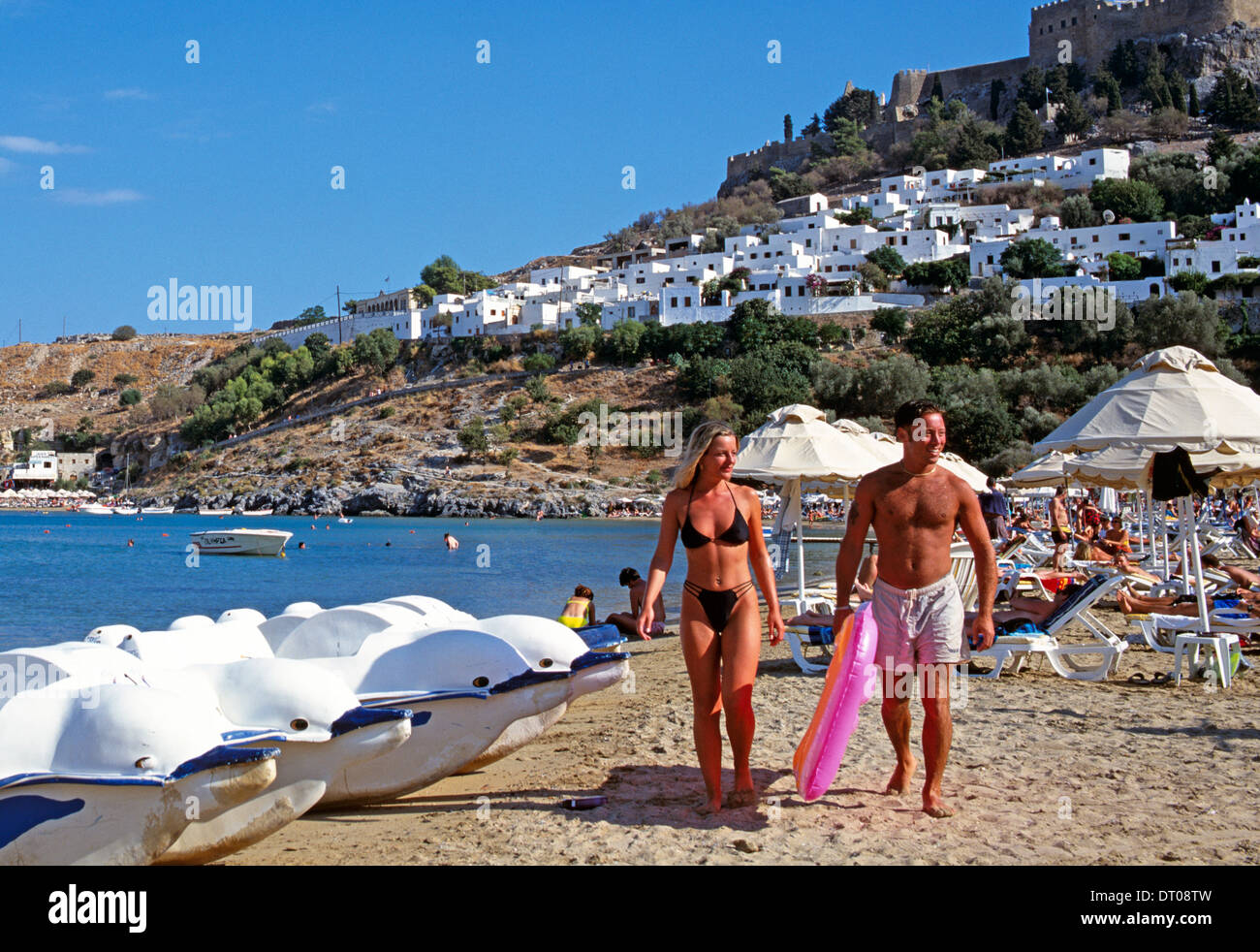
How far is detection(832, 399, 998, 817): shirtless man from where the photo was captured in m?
4.83

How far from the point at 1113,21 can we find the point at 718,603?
412ft

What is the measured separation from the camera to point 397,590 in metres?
25.7

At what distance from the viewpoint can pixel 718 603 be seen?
490cm

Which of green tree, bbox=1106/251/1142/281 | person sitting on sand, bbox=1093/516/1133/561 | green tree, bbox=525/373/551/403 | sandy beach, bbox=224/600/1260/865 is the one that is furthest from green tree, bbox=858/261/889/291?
sandy beach, bbox=224/600/1260/865

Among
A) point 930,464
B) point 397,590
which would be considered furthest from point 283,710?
point 397,590

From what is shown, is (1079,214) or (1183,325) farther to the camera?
(1079,214)

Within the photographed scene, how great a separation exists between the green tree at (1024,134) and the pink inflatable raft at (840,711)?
108566 mm

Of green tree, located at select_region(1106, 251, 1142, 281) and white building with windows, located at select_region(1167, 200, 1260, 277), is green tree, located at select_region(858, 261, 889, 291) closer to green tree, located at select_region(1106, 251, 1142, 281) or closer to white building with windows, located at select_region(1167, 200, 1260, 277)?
green tree, located at select_region(1106, 251, 1142, 281)

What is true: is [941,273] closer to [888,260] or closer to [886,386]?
[888,260]

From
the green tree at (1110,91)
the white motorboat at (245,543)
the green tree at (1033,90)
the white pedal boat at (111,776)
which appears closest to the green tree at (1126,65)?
the green tree at (1110,91)

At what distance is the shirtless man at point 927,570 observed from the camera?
15.9 ft

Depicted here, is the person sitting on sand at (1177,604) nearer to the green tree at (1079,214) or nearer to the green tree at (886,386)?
the green tree at (886,386)

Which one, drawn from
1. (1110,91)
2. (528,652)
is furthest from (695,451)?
(1110,91)
